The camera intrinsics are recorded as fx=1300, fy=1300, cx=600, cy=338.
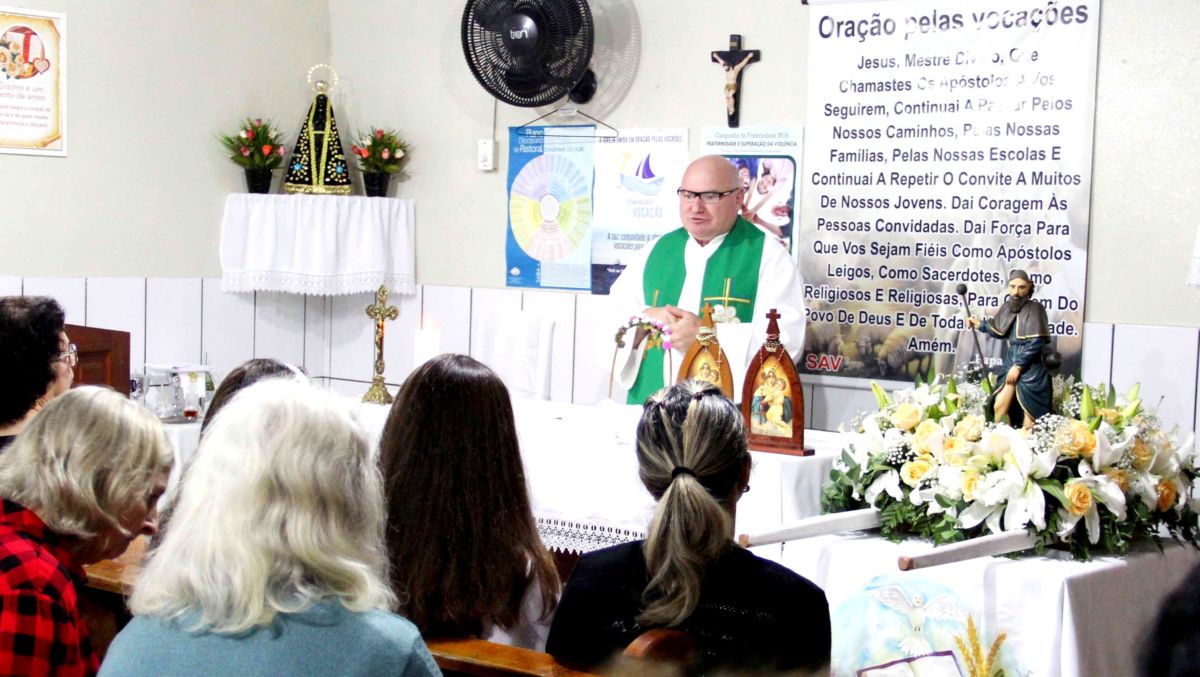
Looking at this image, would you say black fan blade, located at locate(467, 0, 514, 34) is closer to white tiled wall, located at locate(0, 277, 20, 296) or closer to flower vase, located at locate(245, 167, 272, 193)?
flower vase, located at locate(245, 167, 272, 193)

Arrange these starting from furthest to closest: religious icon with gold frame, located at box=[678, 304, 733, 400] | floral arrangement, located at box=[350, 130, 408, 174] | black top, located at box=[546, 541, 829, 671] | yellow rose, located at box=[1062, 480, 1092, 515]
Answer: floral arrangement, located at box=[350, 130, 408, 174] → religious icon with gold frame, located at box=[678, 304, 733, 400] → yellow rose, located at box=[1062, 480, 1092, 515] → black top, located at box=[546, 541, 829, 671]

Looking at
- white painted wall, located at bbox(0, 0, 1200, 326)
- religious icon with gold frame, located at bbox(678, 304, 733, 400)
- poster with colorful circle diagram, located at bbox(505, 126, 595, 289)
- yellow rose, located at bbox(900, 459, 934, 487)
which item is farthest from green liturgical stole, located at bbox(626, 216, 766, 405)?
yellow rose, located at bbox(900, 459, 934, 487)

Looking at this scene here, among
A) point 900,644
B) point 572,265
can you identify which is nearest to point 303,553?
point 900,644

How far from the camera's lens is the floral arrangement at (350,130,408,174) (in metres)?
5.86

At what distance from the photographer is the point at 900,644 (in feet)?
8.73

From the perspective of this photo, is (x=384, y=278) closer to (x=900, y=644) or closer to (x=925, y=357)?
(x=925, y=357)

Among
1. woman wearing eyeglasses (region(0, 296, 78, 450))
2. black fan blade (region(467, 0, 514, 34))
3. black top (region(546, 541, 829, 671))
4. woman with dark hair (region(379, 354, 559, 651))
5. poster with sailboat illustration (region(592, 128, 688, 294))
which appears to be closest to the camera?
black top (region(546, 541, 829, 671))

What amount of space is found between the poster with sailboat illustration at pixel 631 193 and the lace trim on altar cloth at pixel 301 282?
113 centimetres

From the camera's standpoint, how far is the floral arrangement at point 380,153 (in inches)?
231

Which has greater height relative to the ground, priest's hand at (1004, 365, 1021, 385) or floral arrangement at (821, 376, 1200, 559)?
priest's hand at (1004, 365, 1021, 385)

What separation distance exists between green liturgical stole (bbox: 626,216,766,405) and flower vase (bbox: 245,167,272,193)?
1991 mm

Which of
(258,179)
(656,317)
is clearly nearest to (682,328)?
(656,317)

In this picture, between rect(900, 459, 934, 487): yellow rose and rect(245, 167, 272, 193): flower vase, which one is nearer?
rect(900, 459, 934, 487): yellow rose

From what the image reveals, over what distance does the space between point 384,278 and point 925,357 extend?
2554 mm
